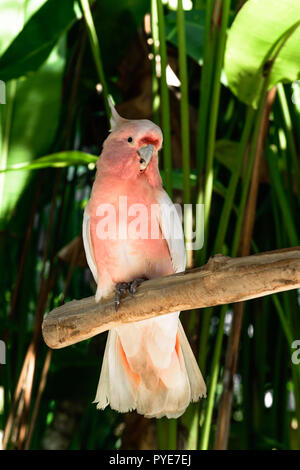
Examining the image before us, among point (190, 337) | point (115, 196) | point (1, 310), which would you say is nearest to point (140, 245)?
point (115, 196)

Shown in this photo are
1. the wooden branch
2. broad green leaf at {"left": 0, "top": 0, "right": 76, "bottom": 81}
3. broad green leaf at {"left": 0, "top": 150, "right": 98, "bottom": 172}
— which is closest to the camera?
the wooden branch

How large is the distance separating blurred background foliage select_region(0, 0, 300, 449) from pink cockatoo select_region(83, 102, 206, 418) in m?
0.08

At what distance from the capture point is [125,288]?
70 centimetres

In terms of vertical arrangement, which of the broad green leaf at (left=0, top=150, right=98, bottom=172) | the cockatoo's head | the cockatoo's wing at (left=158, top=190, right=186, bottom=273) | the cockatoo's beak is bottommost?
the cockatoo's wing at (left=158, top=190, right=186, bottom=273)

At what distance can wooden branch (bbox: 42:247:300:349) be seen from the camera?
540 millimetres

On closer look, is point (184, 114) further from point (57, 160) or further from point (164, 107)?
point (57, 160)

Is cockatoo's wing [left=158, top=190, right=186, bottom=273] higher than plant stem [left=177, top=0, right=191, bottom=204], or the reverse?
plant stem [left=177, top=0, right=191, bottom=204]

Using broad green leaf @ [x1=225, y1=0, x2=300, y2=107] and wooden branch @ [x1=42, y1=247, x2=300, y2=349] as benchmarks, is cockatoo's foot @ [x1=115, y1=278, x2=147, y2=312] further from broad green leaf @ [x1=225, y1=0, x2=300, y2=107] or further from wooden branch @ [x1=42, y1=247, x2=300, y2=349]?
broad green leaf @ [x1=225, y1=0, x2=300, y2=107]

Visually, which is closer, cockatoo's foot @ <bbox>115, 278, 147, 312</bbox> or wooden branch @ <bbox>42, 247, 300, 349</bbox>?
wooden branch @ <bbox>42, 247, 300, 349</bbox>

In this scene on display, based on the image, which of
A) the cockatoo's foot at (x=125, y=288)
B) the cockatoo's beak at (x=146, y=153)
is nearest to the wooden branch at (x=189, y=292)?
the cockatoo's foot at (x=125, y=288)

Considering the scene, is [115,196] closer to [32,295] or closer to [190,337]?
[190,337]

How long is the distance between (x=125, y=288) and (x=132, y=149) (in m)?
0.16
